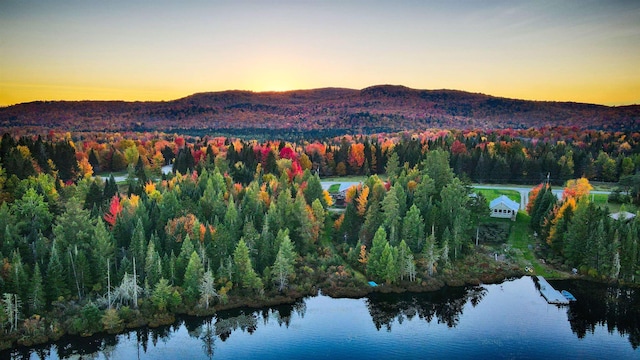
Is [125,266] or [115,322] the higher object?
[125,266]

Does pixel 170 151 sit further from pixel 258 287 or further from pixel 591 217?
pixel 591 217

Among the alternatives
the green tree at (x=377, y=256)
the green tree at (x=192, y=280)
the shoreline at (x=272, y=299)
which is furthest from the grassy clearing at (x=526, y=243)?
the green tree at (x=192, y=280)

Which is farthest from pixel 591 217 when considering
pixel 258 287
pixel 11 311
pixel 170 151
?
pixel 170 151

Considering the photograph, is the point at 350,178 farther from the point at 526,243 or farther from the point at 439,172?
the point at 526,243

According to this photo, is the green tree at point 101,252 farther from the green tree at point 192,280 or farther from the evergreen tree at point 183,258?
the green tree at point 192,280

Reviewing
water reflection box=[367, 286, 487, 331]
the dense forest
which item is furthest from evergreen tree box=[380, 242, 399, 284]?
water reflection box=[367, 286, 487, 331]

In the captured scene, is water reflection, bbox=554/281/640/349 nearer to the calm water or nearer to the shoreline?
the calm water

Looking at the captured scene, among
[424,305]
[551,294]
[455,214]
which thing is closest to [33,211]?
[424,305]
